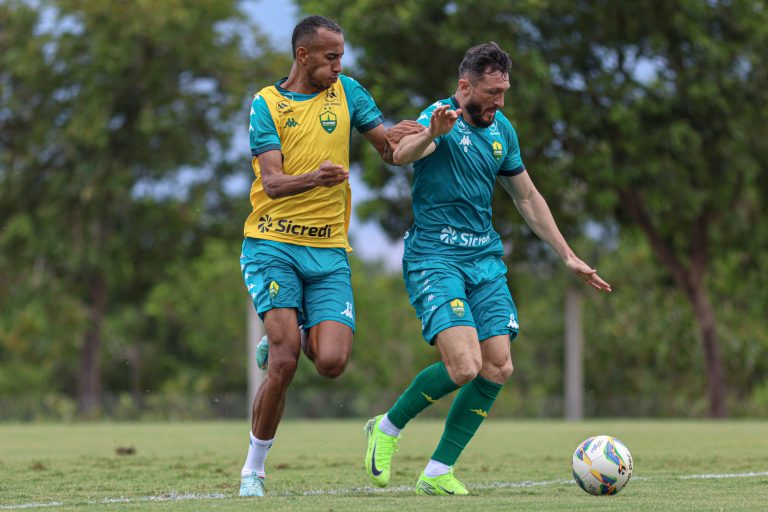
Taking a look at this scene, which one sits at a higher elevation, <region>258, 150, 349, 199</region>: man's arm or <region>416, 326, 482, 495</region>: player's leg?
<region>258, 150, 349, 199</region>: man's arm

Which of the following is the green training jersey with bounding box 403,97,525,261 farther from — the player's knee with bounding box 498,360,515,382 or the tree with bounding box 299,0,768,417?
the tree with bounding box 299,0,768,417

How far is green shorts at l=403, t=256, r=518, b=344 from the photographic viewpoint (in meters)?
7.30

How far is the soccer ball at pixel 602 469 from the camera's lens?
6.96 metres

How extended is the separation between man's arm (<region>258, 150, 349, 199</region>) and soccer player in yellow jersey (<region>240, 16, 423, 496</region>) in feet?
0.04

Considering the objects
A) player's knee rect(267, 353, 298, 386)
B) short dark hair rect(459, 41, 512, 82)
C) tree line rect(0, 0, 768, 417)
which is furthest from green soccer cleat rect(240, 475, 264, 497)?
tree line rect(0, 0, 768, 417)

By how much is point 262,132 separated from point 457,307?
1.42 metres

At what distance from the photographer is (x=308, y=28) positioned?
726cm

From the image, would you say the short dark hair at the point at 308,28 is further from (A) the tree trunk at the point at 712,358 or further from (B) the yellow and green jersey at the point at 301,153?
(A) the tree trunk at the point at 712,358

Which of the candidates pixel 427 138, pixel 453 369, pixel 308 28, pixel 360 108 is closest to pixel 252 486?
pixel 453 369

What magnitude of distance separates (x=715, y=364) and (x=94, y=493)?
23862mm

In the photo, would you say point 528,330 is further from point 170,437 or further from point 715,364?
point 170,437

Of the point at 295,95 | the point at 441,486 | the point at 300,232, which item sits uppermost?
the point at 295,95

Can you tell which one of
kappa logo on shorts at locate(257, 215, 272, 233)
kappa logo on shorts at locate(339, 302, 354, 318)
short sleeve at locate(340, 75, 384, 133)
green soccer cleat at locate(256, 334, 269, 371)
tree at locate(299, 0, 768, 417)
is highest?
tree at locate(299, 0, 768, 417)

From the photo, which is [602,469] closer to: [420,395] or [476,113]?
[420,395]
